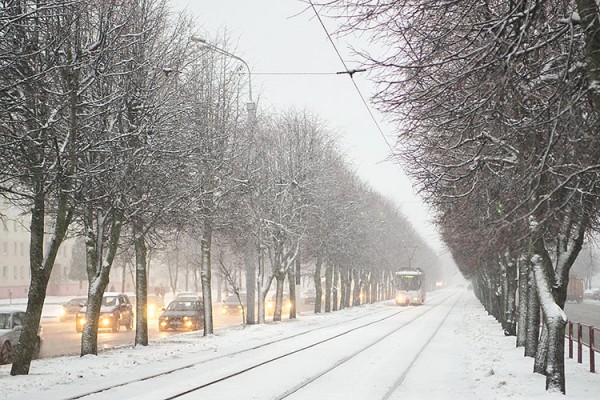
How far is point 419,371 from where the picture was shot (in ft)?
57.3

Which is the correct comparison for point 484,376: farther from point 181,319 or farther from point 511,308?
point 181,319

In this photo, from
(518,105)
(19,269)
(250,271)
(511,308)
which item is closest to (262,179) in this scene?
(250,271)

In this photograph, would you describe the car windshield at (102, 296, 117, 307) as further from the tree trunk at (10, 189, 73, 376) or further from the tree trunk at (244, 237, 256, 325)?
the tree trunk at (10, 189, 73, 376)

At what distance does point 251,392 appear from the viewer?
13.6 meters

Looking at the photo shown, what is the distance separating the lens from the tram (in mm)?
73250

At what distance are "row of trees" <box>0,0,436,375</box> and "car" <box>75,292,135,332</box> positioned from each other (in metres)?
6.86

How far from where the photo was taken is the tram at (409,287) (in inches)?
2884

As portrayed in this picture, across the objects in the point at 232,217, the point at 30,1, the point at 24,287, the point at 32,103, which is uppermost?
the point at 30,1

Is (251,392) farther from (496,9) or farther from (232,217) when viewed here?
(232,217)

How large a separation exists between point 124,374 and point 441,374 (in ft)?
24.4

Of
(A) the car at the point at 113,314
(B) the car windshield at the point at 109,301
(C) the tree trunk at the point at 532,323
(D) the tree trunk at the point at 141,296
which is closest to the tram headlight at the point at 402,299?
(A) the car at the point at 113,314

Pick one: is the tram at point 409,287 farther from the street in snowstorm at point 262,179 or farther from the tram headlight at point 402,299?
the street in snowstorm at point 262,179

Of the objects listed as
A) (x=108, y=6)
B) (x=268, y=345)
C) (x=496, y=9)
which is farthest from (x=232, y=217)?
(x=496, y=9)

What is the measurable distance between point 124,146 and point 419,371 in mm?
10194
